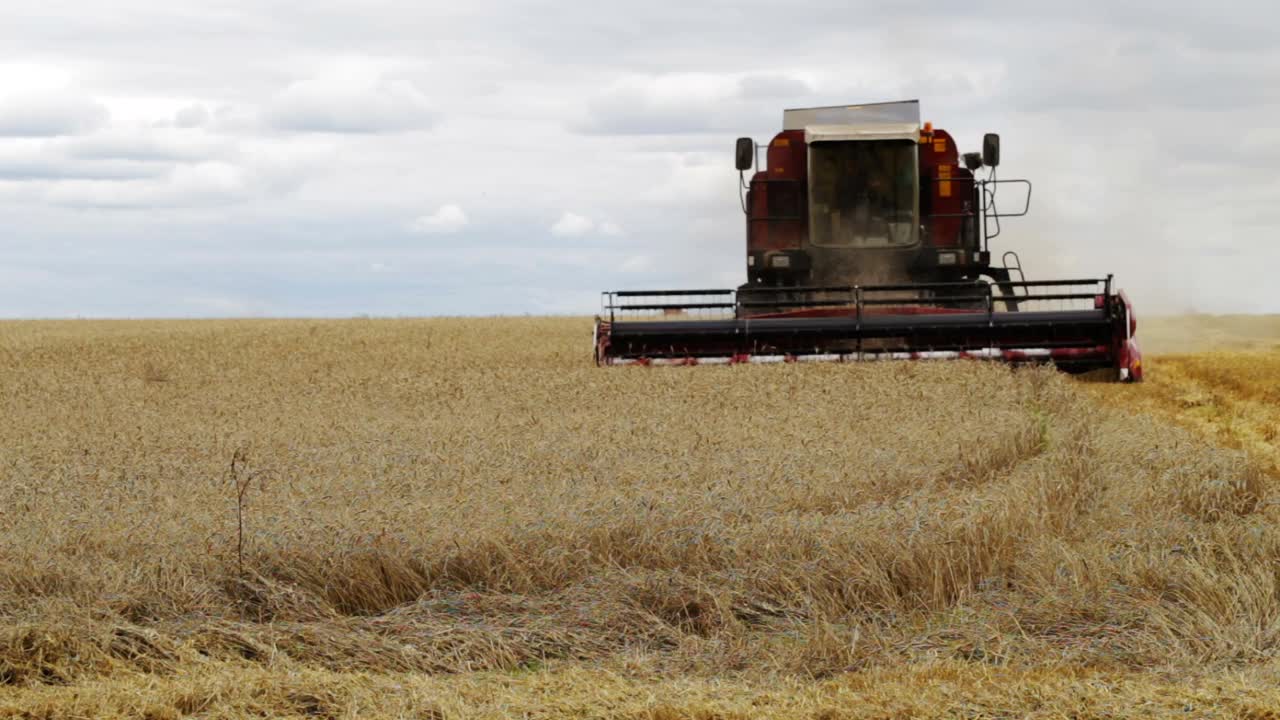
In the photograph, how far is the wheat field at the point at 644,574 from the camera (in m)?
3.96

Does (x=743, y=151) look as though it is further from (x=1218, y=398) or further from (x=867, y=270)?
(x=1218, y=398)

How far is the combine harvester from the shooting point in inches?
518

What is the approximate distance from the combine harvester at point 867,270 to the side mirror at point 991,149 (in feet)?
0.04

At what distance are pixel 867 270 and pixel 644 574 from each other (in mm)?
10691

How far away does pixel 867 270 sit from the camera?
1515cm

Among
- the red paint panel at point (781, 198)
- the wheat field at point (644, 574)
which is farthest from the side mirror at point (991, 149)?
the wheat field at point (644, 574)

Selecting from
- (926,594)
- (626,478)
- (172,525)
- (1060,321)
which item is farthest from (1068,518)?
(1060,321)

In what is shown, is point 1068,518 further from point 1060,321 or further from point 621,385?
point 1060,321

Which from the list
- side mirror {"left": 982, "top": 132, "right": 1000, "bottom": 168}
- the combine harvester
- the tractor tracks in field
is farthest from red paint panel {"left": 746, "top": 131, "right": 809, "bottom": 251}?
the tractor tracks in field

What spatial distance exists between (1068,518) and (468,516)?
249 cm

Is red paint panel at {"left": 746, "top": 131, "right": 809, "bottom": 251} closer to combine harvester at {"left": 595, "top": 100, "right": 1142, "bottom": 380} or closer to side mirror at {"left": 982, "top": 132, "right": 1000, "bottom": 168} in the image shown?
combine harvester at {"left": 595, "top": 100, "right": 1142, "bottom": 380}

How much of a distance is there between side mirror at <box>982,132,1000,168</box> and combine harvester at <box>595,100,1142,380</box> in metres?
0.01

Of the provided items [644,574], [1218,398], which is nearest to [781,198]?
[1218,398]

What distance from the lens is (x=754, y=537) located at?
5113 mm
